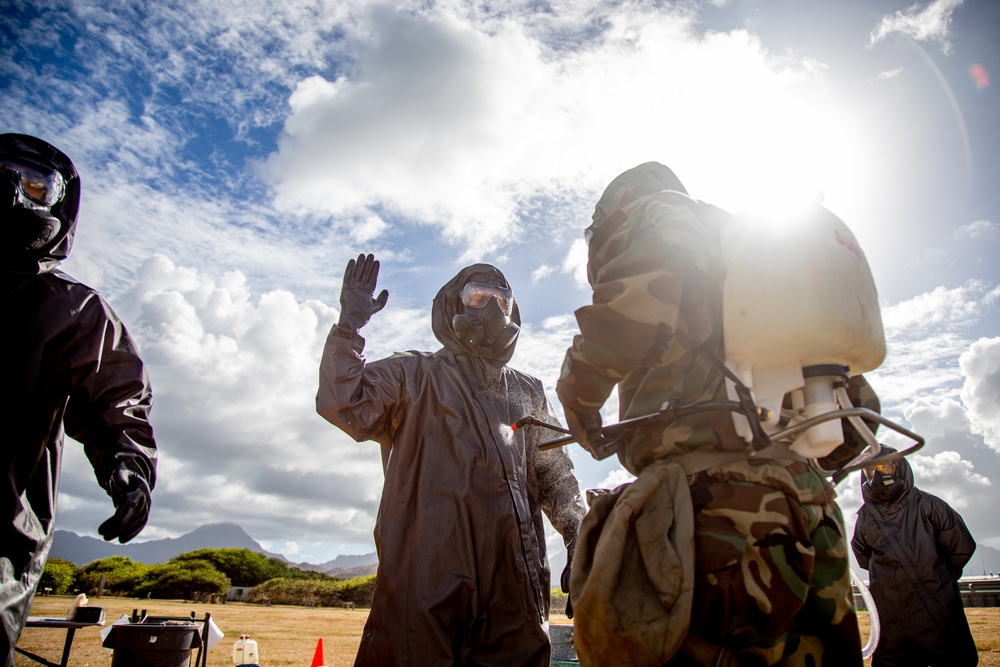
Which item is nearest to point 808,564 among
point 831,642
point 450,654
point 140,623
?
point 831,642

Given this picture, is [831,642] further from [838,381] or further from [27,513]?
[27,513]

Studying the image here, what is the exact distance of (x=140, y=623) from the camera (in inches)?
245

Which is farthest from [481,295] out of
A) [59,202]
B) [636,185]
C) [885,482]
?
[885,482]

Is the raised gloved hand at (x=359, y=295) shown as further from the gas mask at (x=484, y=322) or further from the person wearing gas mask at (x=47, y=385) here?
the person wearing gas mask at (x=47, y=385)

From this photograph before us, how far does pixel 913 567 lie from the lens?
304 inches

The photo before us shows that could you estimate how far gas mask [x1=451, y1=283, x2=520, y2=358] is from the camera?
418 cm

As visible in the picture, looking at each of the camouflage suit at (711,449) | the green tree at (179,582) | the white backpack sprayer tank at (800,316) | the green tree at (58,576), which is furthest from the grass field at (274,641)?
the green tree at (179,582)

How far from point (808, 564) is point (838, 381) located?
0.54 metres

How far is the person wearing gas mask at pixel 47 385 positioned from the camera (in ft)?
7.95

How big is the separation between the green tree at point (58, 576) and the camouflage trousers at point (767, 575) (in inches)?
1015

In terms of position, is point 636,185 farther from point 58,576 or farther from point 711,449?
point 58,576

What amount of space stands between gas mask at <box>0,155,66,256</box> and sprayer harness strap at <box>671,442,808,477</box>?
293 centimetres

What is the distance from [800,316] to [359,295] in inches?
114

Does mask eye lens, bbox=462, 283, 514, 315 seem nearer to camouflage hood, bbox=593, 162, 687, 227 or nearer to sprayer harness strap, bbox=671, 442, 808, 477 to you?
camouflage hood, bbox=593, 162, 687, 227
